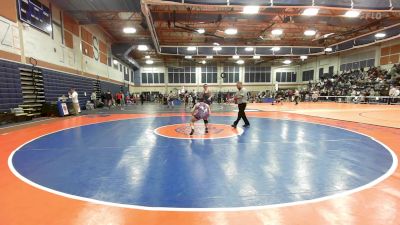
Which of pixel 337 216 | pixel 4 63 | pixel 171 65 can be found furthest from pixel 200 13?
pixel 171 65

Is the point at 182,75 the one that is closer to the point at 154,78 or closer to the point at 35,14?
the point at 154,78

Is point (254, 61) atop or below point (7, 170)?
atop

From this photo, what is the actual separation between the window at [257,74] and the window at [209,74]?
18.0 feet

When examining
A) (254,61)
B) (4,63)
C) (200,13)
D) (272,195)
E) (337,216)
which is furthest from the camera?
(254,61)

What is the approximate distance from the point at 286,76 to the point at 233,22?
977 inches

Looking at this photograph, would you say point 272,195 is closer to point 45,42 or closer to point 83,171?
point 83,171

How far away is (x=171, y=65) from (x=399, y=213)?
38890mm

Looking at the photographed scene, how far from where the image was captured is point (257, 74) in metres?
41.2

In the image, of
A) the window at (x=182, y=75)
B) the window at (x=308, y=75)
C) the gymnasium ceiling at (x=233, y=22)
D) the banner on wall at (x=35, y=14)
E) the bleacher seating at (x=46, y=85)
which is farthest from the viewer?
the window at (x=182, y=75)

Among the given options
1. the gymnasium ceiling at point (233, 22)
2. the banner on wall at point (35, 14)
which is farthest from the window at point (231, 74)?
the banner on wall at point (35, 14)

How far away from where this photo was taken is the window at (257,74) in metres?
41.0

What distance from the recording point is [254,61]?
38.8 meters

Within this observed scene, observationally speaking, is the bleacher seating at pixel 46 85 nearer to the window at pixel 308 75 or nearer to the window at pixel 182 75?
the window at pixel 182 75

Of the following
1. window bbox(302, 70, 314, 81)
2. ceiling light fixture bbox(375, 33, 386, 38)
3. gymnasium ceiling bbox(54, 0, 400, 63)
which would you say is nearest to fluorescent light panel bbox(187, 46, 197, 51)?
gymnasium ceiling bbox(54, 0, 400, 63)
